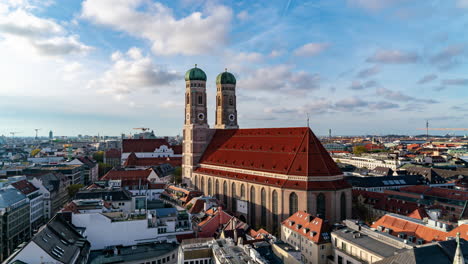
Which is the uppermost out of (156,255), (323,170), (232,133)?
(232,133)

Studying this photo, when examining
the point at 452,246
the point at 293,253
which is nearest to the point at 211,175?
the point at 293,253

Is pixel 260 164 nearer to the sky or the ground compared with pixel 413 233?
nearer to the sky

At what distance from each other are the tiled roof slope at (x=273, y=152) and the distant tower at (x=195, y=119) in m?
3.33

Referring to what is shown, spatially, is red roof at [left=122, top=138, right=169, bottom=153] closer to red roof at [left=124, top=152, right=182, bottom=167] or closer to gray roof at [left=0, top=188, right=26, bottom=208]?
red roof at [left=124, top=152, right=182, bottom=167]

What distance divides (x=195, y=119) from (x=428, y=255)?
271 ft

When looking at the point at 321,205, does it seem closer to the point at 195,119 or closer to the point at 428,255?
the point at 428,255

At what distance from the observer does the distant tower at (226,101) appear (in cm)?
11594

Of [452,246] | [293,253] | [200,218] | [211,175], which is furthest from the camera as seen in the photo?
[211,175]

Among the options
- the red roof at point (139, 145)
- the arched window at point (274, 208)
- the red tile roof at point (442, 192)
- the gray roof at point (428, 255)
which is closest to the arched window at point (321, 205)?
the arched window at point (274, 208)

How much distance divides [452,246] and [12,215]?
2995 inches

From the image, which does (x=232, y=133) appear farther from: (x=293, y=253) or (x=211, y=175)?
(x=293, y=253)

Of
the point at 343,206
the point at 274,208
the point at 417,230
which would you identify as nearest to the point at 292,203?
the point at 274,208

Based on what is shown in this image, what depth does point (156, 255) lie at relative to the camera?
1948 inches

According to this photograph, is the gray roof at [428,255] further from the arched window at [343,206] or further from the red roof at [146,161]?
the red roof at [146,161]
